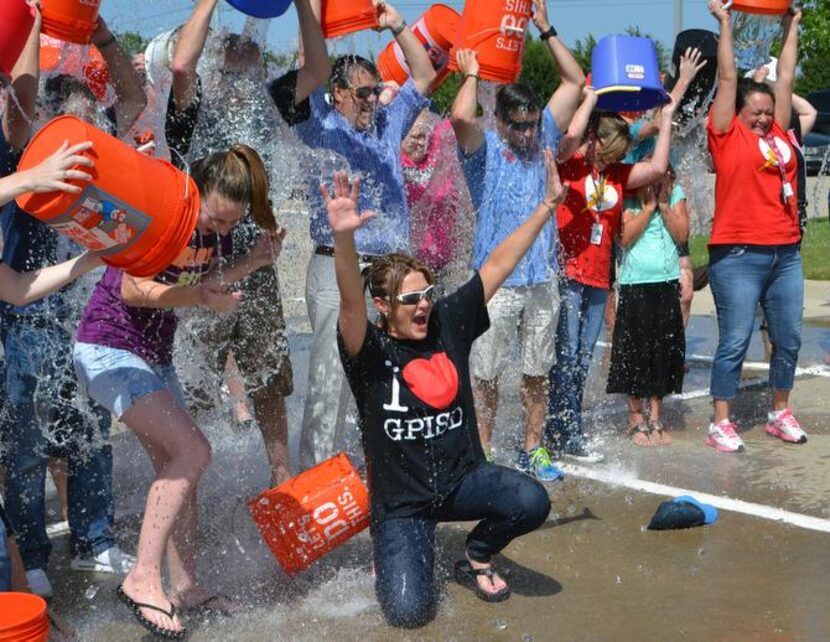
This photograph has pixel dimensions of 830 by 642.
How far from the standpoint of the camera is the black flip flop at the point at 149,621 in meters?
3.93

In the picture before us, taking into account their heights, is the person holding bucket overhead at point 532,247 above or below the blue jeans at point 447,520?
above

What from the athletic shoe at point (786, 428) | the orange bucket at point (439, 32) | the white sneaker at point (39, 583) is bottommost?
Result: the athletic shoe at point (786, 428)

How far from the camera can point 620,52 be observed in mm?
6160

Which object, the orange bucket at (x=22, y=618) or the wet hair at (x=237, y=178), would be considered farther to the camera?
the wet hair at (x=237, y=178)

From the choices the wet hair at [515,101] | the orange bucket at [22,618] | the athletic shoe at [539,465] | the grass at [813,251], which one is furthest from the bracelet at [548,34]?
the grass at [813,251]

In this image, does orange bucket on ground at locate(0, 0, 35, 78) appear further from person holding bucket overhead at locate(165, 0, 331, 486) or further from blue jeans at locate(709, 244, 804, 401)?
blue jeans at locate(709, 244, 804, 401)

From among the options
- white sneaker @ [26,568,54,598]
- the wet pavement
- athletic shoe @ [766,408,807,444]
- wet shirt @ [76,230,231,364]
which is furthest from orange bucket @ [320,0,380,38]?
athletic shoe @ [766,408,807,444]

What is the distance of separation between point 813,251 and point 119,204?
11.8 metres

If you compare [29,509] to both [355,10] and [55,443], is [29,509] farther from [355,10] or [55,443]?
[355,10]

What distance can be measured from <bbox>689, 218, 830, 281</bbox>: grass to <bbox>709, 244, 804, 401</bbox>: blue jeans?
5.54m

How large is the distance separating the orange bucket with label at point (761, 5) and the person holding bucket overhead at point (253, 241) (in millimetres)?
2275

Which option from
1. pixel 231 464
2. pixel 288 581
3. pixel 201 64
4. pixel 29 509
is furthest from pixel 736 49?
pixel 29 509

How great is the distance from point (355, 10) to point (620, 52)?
1.63 meters

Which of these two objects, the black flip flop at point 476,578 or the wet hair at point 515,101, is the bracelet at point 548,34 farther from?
the black flip flop at point 476,578
